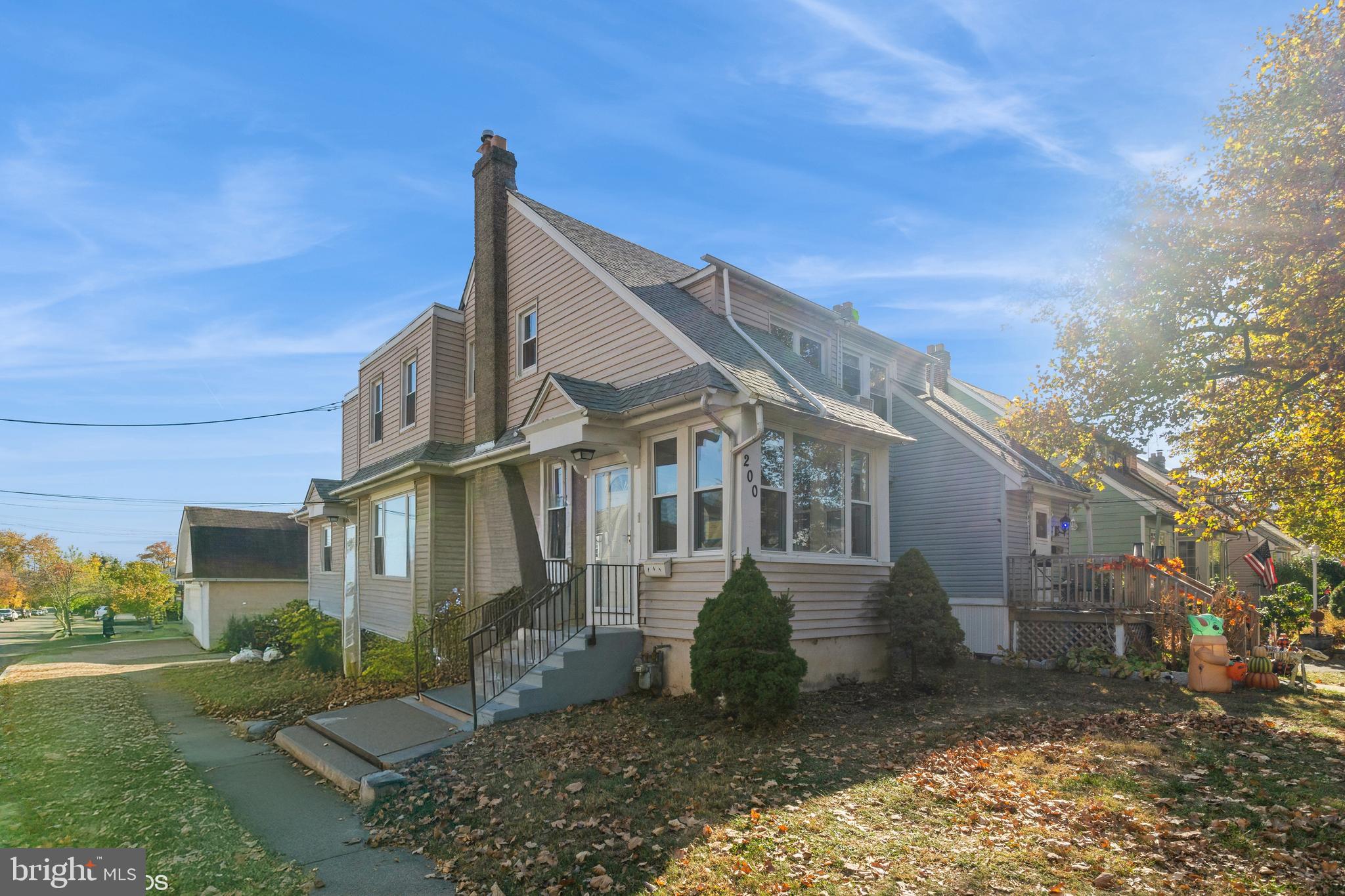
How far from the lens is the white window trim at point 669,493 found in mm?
10828

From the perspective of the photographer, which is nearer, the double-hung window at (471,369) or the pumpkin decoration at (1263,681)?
the pumpkin decoration at (1263,681)

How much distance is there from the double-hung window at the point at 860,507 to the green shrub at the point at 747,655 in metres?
3.45

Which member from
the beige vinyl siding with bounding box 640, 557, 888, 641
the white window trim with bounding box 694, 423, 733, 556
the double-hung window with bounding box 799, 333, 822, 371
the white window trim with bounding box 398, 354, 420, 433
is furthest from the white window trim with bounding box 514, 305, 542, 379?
the beige vinyl siding with bounding box 640, 557, 888, 641

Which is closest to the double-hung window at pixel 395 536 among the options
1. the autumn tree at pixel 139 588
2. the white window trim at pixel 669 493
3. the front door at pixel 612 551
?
the front door at pixel 612 551

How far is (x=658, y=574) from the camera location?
10.9 metres

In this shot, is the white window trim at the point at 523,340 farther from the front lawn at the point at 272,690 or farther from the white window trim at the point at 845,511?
the front lawn at the point at 272,690

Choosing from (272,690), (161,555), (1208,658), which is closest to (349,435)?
(272,690)

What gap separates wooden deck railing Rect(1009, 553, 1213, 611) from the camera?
1385 centimetres

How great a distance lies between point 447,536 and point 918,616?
Result: 8.79 meters

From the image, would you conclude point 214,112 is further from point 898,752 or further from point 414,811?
point 898,752

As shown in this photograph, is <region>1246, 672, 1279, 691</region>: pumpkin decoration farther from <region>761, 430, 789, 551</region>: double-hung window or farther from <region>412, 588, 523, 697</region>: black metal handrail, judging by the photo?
<region>412, 588, 523, 697</region>: black metal handrail

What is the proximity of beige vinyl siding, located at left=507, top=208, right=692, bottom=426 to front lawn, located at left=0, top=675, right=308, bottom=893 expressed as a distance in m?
7.28

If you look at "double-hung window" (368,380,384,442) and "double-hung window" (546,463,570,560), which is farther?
"double-hung window" (368,380,384,442)

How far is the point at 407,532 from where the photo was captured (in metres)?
16.6
